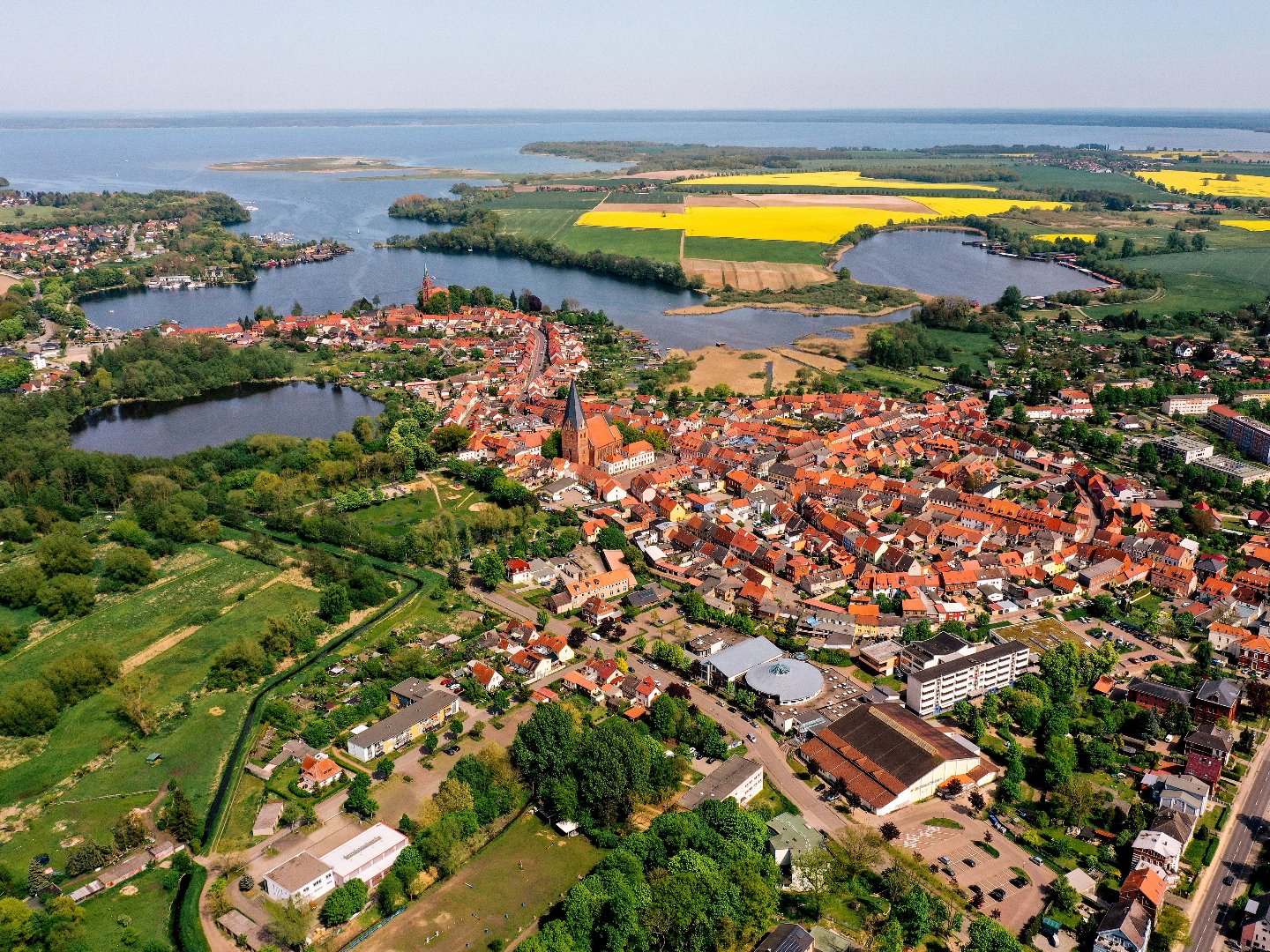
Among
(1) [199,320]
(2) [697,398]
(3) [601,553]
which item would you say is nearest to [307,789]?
(3) [601,553]

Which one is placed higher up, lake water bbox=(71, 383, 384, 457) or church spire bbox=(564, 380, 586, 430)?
church spire bbox=(564, 380, 586, 430)

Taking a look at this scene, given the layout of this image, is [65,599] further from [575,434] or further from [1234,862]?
[1234,862]

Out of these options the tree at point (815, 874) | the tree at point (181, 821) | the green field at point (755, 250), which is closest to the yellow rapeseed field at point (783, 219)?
the green field at point (755, 250)

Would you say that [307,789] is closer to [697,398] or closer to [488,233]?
[697,398]

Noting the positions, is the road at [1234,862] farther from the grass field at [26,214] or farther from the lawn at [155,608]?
the grass field at [26,214]

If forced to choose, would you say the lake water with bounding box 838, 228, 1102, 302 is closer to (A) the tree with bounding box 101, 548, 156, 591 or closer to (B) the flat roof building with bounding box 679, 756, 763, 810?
(B) the flat roof building with bounding box 679, 756, 763, 810

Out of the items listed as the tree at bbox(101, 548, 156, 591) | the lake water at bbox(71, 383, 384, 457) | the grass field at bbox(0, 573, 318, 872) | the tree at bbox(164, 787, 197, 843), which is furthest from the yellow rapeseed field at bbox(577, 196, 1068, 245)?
the tree at bbox(164, 787, 197, 843)
